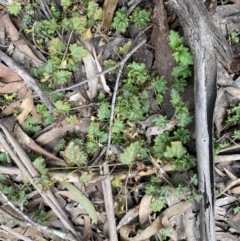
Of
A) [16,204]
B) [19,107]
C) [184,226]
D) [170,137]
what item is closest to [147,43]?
[170,137]

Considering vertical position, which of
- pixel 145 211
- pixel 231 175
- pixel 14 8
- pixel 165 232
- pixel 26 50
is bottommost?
pixel 165 232

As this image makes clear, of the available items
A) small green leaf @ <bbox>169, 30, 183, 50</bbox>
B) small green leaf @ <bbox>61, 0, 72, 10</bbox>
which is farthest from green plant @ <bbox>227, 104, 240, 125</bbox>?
small green leaf @ <bbox>61, 0, 72, 10</bbox>

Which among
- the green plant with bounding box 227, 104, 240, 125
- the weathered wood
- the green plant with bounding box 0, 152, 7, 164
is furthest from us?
the green plant with bounding box 0, 152, 7, 164

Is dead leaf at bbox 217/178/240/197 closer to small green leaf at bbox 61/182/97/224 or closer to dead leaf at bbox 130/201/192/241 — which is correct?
dead leaf at bbox 130/201/192/241

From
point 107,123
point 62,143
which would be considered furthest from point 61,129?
point 107,123

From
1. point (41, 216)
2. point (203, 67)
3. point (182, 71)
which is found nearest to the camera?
point (203, 67)

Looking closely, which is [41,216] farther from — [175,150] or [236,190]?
[236,190]
